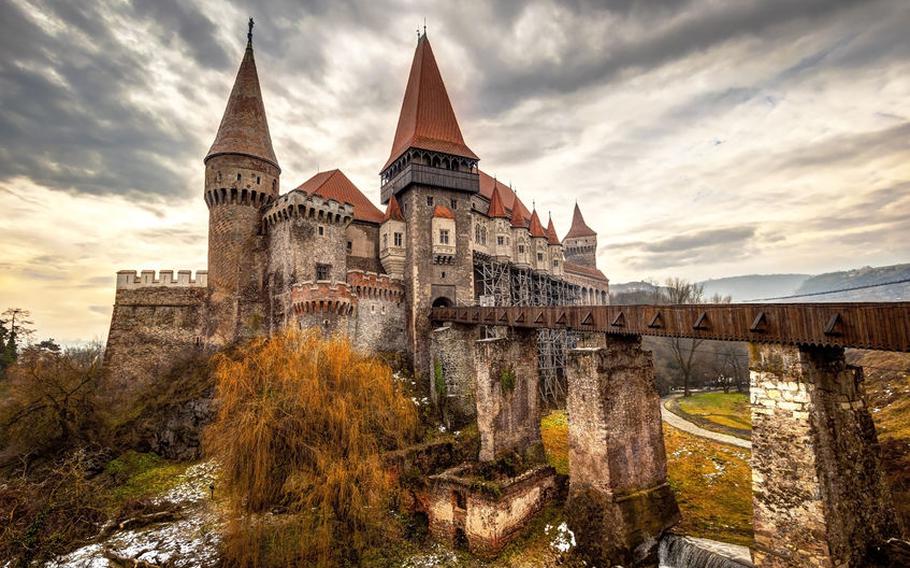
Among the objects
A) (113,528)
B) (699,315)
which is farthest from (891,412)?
(113,528)

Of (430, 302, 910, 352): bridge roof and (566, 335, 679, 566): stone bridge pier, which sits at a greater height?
(430, 302, 910, 352): bridge roof

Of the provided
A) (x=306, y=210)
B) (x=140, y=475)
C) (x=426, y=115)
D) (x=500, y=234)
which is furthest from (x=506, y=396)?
(x=426, y=115)

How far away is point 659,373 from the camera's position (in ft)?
157

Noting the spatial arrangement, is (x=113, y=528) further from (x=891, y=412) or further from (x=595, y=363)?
(x=891, y=412)

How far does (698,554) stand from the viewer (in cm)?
1214

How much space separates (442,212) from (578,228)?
1728 inches

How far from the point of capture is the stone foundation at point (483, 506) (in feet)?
47.4

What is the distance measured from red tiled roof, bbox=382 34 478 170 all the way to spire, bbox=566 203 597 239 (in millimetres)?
39113

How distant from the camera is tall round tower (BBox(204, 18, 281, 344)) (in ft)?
87.6

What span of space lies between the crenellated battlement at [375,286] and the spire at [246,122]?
9.99 meters

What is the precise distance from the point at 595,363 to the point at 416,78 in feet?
97.4

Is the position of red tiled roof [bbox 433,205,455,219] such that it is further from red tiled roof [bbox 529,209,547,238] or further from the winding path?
the winding path

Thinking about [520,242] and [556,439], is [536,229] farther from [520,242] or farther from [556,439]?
[556,439]

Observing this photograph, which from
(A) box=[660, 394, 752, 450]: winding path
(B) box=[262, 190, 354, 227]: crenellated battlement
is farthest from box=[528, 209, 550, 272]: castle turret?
(B) box=[262, 190, 354, 227]: crenellated battlement
